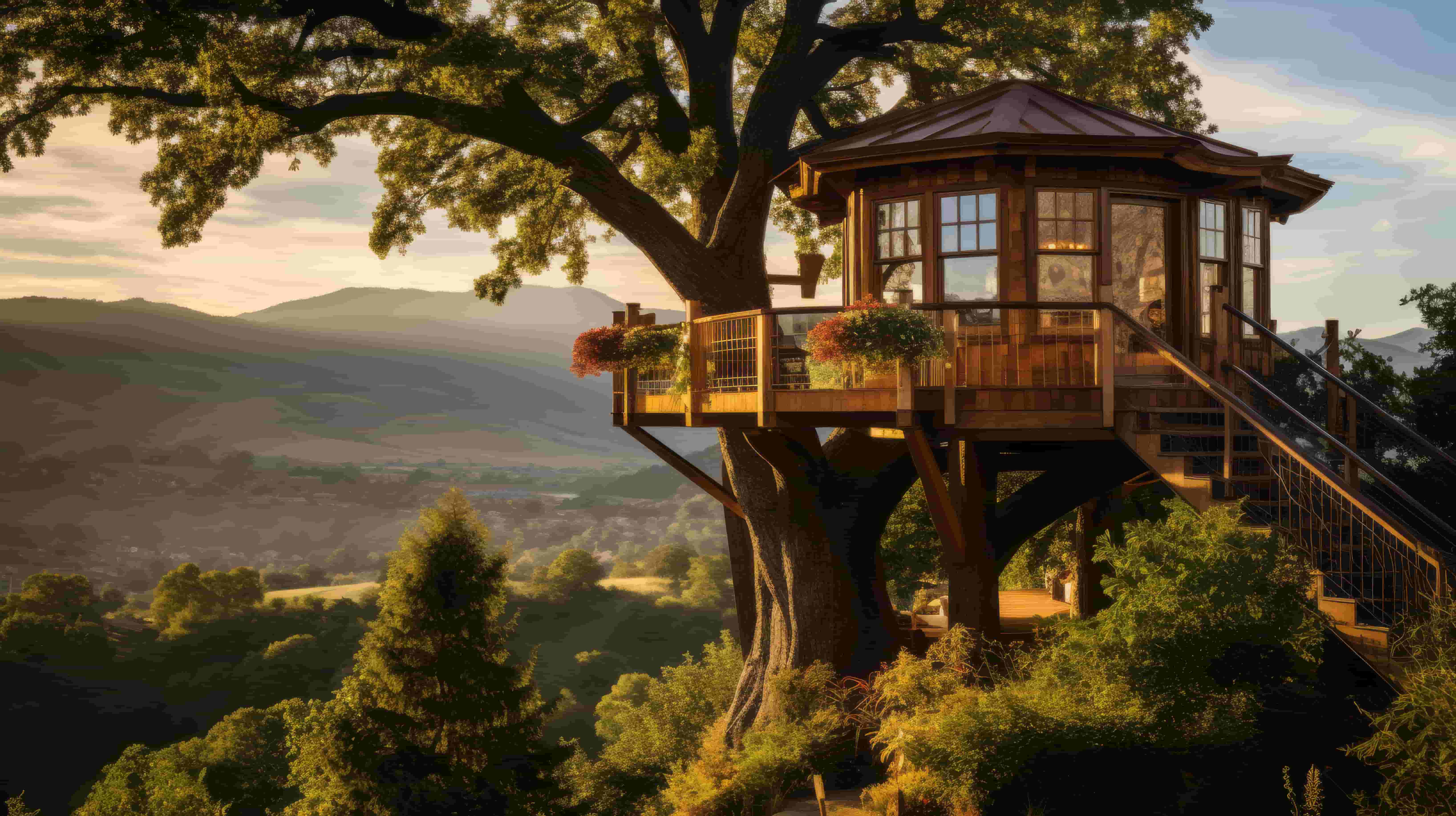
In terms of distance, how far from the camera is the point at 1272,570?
31.1 ft

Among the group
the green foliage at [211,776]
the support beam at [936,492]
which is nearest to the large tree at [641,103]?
the support beam at [936,492]

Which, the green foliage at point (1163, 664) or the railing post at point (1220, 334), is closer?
the green foliage at point (1163, 664)

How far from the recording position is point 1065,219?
13164 mm

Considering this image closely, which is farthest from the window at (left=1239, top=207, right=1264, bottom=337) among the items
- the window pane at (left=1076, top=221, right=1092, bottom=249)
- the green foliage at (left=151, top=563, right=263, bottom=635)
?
the green foliage at (left=151, top=563, right=263, bottom=635)

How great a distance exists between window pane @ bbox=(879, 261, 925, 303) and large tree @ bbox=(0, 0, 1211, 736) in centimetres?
326

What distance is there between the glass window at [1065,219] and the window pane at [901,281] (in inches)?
59.7

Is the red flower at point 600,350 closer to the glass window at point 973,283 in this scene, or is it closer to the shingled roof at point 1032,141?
the shingled roof at point 1032,141

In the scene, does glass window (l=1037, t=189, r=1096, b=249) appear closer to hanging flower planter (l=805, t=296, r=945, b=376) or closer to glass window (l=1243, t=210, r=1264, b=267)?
hanging flower planter (l=805, t=296, r=945, b=376)

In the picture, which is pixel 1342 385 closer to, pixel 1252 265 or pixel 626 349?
pixel 1252 265

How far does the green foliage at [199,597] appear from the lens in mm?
102875

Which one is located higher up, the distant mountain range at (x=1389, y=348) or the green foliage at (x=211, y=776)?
the distant mountain range at (x=1389, y=348)

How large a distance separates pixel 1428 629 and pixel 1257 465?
3881 millimetres

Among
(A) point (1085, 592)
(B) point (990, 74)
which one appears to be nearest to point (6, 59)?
(B) point (990, 74)

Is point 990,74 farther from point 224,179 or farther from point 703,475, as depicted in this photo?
point 224,179
